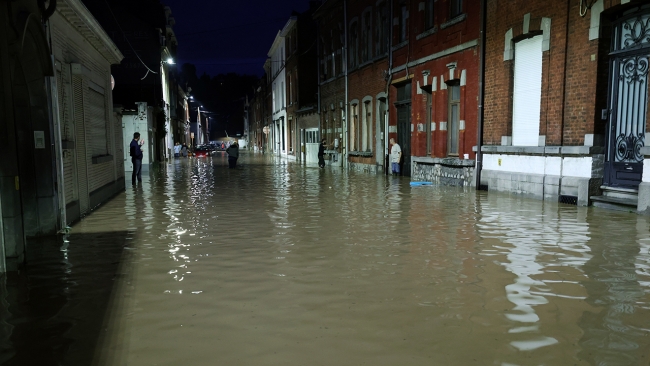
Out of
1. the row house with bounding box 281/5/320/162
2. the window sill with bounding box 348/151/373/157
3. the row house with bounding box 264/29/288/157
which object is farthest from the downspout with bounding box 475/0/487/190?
the row house with bounding box 264/29/288/157

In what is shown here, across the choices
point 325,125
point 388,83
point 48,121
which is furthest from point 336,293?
point 325,125

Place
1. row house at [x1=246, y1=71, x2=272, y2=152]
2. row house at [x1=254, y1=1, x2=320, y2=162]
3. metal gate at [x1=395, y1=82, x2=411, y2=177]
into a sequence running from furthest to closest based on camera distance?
1. row house at [x1=246, y1=71, x2=272, y2=152]
2. row house at [x1=254, y1=1, x2=320, y2=162]
3. metal gate at [x1=395, y1=82, x2=411, y2=177]

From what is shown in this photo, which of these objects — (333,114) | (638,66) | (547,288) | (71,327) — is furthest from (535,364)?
(333,114)

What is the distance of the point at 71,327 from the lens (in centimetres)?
423

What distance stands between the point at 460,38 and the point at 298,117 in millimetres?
→ 24533

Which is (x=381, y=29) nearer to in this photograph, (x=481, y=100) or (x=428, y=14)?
(x=428, y=14)

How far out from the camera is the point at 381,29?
74.9 feet

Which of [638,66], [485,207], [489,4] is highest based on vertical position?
[489,4]

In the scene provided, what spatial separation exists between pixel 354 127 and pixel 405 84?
642cm

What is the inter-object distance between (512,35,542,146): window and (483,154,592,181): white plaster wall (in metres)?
0.48

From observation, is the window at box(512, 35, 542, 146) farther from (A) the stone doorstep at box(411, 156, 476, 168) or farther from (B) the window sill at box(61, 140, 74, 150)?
(B) the window sill at box(61, 140, 74, 150)

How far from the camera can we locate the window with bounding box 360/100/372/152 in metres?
24.8

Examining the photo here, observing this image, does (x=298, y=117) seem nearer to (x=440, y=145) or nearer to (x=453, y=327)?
(x=440, y=145)

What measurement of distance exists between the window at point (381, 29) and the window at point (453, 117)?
18.7ft
